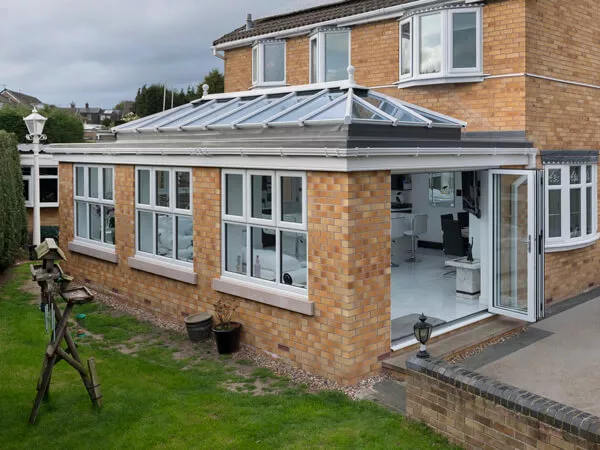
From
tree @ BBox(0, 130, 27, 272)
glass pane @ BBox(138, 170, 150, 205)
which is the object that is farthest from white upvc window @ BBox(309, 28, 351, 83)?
tree @ BBox(0, 130, 27, 272)

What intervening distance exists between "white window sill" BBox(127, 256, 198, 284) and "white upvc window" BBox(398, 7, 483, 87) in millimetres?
5652

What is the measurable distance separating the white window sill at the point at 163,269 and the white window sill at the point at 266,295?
0.70m

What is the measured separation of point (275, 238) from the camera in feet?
26.4

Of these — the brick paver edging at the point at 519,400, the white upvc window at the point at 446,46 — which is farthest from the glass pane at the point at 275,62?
the brick paver edging at the point at 519,400

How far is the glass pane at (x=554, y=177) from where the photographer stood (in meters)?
10.5

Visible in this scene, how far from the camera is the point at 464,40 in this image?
1088 centimetres

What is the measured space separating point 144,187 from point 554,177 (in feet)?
24.2

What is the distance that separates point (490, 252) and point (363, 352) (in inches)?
127

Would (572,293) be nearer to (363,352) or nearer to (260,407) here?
(363,352)

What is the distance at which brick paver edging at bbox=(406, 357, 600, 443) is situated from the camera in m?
4.56

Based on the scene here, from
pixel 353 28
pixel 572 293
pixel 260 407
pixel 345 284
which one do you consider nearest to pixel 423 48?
pixel 353 28

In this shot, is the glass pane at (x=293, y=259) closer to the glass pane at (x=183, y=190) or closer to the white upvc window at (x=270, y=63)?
the glass pane at (x=183, y=190)

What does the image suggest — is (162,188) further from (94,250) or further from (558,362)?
(558,362)

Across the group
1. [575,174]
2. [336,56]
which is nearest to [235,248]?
[575,174]
